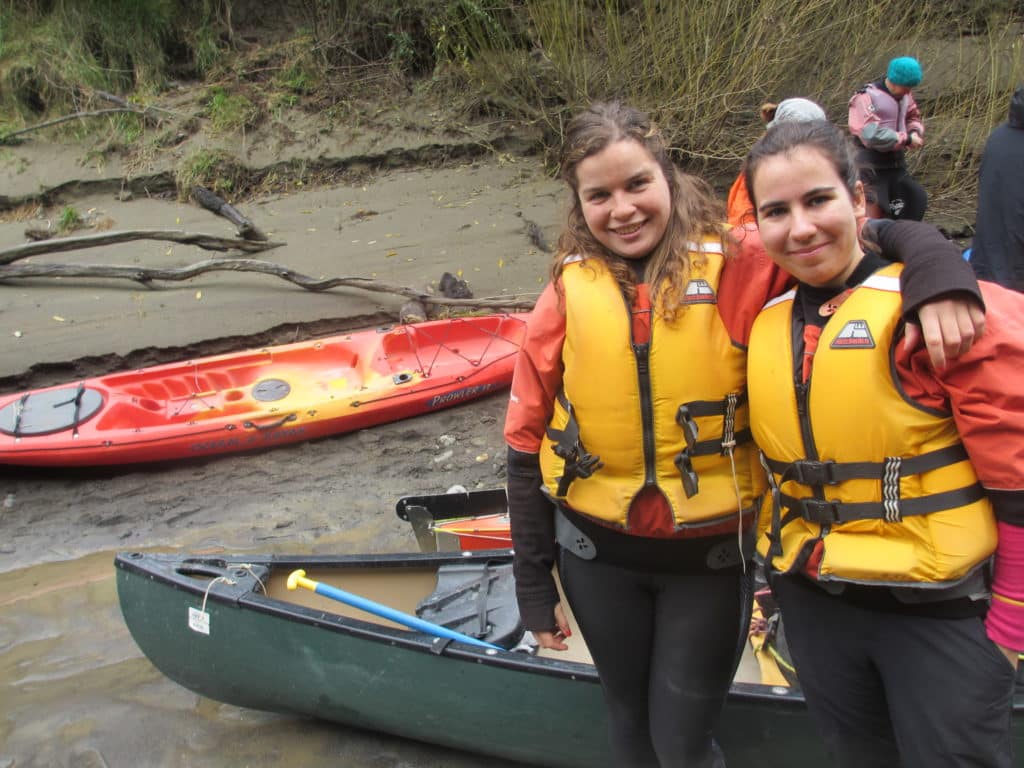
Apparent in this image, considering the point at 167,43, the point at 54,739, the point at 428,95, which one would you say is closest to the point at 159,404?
the point at 54,739

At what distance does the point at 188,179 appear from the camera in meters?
9.68

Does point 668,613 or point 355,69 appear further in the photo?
point 355,69

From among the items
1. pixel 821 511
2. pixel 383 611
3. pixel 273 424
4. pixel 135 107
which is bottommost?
pixel 273 424

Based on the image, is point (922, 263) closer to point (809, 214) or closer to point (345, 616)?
point (809, 214)

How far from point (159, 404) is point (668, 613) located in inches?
178

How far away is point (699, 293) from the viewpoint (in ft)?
4.84

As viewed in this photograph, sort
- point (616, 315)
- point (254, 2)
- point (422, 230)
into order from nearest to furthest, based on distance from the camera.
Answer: point (616, 315) < point (422, 230) < point (254, 2)

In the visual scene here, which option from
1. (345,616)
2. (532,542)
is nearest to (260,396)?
(345,616)

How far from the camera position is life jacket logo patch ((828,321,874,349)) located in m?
1.27

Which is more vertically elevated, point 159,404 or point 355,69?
point 355,69

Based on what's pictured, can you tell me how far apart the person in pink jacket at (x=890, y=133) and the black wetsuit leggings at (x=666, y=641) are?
3.51 metres

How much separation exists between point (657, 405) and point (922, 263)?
495mm

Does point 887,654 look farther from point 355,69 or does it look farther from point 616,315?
point 355,69

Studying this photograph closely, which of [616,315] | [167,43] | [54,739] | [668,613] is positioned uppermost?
[167,43]
